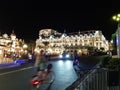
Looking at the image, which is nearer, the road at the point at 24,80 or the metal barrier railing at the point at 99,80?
the metal barrier railing at the point at 99,80

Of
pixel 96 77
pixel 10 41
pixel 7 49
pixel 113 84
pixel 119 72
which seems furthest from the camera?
pixel 10 41

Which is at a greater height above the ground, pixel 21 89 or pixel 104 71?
pixel 104 71

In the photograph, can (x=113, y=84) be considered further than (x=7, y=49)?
No

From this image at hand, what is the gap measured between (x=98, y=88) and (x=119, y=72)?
2848 millimetres

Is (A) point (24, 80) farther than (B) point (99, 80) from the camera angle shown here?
Yes

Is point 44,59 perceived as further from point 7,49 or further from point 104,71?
point 7,49

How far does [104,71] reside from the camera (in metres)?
10.6

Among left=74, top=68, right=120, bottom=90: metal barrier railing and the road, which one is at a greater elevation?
left=74, top=68, right=120, bottom=90: metal barrier railing

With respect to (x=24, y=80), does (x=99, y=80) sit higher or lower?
higher

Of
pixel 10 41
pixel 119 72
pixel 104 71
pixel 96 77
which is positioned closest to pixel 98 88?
pixel 96 77

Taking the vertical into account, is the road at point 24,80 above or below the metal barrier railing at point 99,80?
below

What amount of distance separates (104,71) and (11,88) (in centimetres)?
499

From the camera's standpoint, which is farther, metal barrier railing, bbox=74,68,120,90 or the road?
the road

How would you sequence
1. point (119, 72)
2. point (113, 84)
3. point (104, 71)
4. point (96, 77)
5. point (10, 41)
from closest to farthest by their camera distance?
point (96, 77)
point (104, 71)
point (113, 84)
point (119, 72)
point (10, 41)
